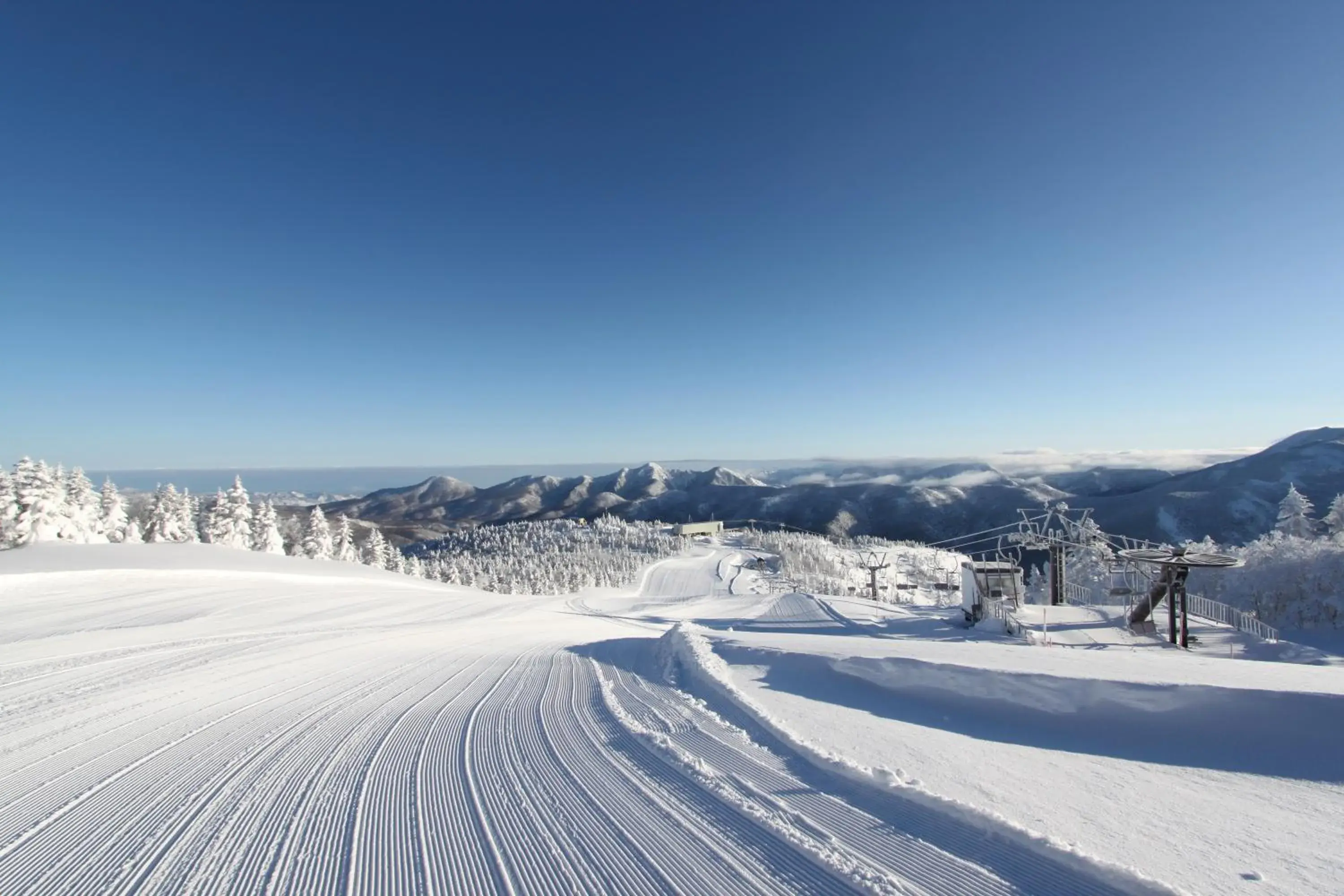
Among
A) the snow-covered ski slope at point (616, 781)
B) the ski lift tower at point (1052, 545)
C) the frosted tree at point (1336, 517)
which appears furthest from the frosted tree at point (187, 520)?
the frosted tree at point (1336, 517)

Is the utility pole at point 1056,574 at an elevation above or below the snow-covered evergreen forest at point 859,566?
above

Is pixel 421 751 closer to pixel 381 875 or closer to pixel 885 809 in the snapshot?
pixel 381 875

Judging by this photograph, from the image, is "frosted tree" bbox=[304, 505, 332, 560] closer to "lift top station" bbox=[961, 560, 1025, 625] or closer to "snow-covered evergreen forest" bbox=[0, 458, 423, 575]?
"snow-covered evergreen forest" bbox=[0, 458, 423, 575]

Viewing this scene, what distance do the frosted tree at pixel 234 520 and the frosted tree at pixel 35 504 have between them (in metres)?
9.69

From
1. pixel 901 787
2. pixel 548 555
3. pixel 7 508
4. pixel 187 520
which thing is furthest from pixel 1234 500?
pixel 7 508

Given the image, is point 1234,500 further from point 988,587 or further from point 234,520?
point 234,520

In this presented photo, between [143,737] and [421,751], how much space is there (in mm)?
3954

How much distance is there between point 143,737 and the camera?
677 centimetres

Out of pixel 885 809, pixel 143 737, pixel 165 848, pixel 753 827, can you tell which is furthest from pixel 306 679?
pixel 885 809

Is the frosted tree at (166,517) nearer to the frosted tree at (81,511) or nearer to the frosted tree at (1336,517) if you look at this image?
the frosted tree at (81,511)

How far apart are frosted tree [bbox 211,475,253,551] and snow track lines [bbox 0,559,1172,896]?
157 ft

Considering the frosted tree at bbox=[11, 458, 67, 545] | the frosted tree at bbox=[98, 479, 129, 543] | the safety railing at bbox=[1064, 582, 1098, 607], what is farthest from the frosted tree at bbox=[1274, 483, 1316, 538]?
the frosted tree at bbox=[98, 479, 129, 543]

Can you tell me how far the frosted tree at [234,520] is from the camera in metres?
48.5

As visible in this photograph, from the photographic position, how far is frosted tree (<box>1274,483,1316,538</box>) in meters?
40.0
